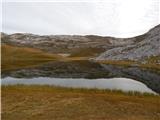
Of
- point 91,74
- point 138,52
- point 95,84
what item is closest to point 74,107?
point 95,84

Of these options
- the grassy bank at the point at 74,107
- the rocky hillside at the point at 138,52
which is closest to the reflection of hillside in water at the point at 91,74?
the grassy bank at the point at 74,107

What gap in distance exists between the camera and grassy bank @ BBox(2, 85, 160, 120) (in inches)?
1057

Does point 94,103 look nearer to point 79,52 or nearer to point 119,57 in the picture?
point 119,57

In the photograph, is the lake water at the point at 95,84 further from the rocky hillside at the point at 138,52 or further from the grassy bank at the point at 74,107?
the rocky hillside at the point at 138,52

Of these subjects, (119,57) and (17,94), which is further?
(119,57)

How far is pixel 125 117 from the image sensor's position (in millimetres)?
26625

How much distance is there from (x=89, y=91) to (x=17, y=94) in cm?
1063

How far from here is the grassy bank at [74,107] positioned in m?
26.8

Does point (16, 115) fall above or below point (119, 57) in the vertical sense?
below

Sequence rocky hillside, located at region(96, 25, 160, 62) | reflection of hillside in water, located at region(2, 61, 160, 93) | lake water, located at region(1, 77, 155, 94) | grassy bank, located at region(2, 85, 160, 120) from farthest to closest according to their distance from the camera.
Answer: rocky hillside, located at region(96, 25, 160, 62), reflection of hillside in water, located at region(2, 61, 160, 93), lake water, located at region(1, 77, 155, 94), grassy bank, located at region(2, 85, 160, 120)

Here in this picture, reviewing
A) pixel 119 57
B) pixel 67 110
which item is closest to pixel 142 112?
pixel 67 110

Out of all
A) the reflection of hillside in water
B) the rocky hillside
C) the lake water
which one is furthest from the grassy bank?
the rocky hillside

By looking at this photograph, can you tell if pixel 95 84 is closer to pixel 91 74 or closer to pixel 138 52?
pixel 91 74

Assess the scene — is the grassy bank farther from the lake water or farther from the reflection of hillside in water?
the reflection of hillside in water
